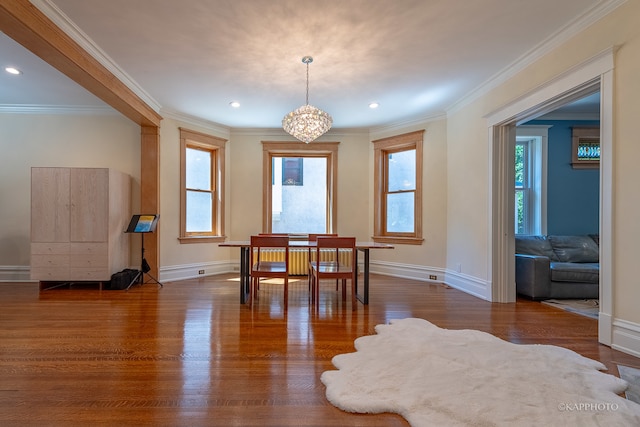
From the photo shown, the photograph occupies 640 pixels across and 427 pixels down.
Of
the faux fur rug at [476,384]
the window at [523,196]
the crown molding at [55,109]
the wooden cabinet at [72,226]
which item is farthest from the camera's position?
the window at [523,196]

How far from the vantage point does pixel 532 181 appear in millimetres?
5113

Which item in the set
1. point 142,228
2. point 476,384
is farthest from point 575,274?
point 142,228

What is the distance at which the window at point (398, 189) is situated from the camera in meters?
5.32

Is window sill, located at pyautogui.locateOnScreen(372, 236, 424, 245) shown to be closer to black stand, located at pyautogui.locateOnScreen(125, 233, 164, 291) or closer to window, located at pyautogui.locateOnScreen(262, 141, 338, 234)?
window, located at pyautogui.locateOnScreen(262, 141, 338, 234)

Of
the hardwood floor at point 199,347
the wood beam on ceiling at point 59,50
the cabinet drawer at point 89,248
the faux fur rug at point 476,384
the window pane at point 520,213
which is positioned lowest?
the hardwood floor at point 199,347

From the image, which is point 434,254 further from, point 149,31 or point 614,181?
point 149,31

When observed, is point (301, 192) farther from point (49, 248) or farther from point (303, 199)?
point (49, 248)

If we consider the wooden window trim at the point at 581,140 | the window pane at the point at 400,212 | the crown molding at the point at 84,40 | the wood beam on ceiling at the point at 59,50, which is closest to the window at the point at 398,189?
the window pane at the point at 400,212

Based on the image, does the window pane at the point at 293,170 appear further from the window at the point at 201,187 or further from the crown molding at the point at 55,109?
the crown molding at the point at 55,109

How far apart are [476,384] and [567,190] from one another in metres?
4.86

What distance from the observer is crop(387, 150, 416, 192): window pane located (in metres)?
5.49

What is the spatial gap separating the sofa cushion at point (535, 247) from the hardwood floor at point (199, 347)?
97 centimetres

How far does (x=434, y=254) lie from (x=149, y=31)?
486 cm

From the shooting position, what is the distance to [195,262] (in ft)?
17.7
